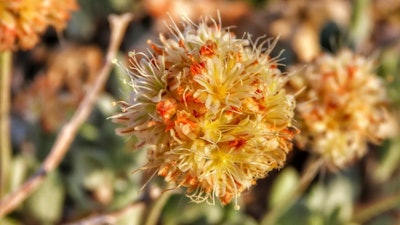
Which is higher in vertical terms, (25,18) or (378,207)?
(25,18)

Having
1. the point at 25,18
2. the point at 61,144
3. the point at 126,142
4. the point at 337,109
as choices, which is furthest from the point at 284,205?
the point at 25,18

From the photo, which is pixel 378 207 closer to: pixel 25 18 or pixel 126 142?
pixel 126 142

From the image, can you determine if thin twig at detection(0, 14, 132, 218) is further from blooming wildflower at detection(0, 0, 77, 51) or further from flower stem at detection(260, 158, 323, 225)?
flower stem at detection(260, 158, 323, 225)

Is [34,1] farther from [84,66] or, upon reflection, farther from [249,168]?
[84,66]

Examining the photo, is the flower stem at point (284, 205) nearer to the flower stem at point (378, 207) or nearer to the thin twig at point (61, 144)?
the flower stem at point (378, 207)

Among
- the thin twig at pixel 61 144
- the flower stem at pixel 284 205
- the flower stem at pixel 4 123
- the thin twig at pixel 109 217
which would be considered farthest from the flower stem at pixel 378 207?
the flower stem at pixel 4 123

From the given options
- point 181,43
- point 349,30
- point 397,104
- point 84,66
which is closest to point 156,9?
point 84,66

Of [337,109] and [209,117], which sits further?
[337,109]
